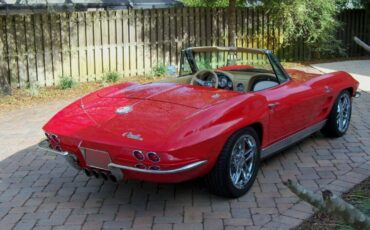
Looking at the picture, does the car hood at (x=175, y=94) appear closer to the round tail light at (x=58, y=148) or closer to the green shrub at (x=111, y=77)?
the round tail light at (x=58, y=148)

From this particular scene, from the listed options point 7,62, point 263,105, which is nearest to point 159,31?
point 7,62

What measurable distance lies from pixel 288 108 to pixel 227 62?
4.08 ft

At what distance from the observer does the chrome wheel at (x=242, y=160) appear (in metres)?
4.61

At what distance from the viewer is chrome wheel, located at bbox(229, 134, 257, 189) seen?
15.1 ft

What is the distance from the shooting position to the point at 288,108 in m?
5.36

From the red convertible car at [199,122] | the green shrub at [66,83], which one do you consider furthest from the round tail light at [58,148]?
the green shrub at [66,83]

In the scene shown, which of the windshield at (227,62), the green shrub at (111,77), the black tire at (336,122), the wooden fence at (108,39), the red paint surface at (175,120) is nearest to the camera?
the red paint surface at (175,120)

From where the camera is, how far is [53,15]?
11289mm

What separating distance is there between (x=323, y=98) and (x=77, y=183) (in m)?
2.96

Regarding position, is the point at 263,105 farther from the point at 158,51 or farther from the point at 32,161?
the point at 158,51

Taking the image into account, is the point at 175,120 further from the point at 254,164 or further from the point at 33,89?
the point at 33,89

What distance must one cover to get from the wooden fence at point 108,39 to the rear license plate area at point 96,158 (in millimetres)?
6605

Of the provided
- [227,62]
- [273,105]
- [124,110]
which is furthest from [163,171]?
[227,62]

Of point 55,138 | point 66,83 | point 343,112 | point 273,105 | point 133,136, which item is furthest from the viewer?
point 66,83
